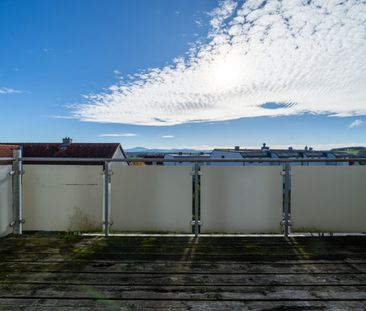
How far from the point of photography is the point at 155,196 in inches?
157

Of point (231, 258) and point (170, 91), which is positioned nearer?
point (231, 258)

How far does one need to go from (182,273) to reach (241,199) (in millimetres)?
1620

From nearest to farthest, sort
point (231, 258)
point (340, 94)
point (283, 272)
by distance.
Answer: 1. point (283, 272)
2. point (231, 258)
3. point (340, 94)

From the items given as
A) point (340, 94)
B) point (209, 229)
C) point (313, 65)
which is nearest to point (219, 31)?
point (313, 65)

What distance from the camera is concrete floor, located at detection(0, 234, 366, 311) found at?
215cm

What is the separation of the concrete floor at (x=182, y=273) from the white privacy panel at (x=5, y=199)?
0.63 ft

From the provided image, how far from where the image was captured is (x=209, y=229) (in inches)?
156

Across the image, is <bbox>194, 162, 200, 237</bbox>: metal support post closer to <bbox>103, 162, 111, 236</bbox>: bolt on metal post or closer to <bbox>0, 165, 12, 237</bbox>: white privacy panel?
<bbox>103, 162, 111, 236</bbox>: bolt on metal post

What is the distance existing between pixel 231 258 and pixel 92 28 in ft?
22.5

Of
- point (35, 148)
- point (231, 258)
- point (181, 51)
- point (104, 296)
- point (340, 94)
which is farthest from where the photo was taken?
point (35, 148)

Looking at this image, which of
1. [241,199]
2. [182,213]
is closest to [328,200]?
[241,199]

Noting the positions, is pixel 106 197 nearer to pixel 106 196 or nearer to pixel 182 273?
pixel 106 196

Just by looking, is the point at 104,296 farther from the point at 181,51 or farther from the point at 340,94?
the point at 340,94

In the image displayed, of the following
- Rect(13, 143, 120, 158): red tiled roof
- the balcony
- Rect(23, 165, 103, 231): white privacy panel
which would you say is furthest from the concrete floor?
Rect(13, 143, 120, 158): red tiled roof
